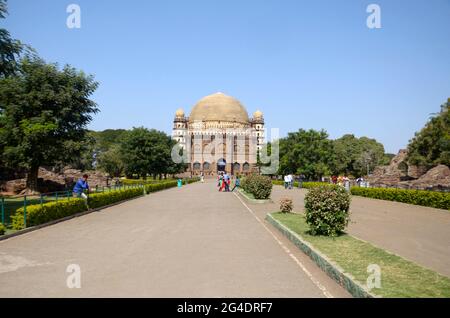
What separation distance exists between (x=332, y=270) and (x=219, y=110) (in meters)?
103

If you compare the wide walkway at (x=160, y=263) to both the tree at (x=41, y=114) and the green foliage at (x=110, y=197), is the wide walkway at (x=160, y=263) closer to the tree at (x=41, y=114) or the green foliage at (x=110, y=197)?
the green foliage at (x=110, y=197)

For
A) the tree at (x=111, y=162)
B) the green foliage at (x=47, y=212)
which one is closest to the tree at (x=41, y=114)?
the green foliage at (x=47, y=212)

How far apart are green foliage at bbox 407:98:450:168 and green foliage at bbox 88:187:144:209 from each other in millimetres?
27647

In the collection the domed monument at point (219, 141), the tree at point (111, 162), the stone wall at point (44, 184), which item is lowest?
the stone wall at point (44, 184)

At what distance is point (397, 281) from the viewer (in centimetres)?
566

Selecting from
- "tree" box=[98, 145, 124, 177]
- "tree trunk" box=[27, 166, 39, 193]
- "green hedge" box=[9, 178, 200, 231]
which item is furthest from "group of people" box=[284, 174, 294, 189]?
"tree" box=[98, 145, 124, 177]

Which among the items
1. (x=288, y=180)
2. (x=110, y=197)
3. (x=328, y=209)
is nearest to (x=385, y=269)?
(x=328, y=209)

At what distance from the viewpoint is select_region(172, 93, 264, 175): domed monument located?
4146 inches

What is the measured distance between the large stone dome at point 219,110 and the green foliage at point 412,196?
77.5 m

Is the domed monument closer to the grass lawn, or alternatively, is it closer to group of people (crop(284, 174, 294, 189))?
group of people (crop(284, 174, 294, 189))

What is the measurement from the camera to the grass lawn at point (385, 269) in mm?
5186

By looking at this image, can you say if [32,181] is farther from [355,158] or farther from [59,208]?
[355,158]

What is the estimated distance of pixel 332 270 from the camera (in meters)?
6.49
